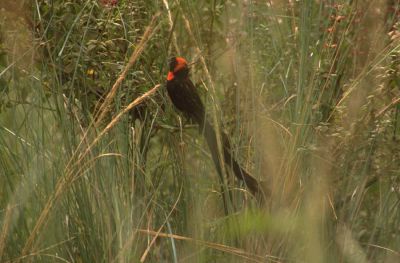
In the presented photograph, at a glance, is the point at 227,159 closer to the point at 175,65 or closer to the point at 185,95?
the point at 185,95

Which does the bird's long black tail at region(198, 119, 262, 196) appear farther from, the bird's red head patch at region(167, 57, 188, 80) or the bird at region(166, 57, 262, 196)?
the bird's red head patch at region(167, 57, 188, 80)

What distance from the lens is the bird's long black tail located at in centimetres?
272

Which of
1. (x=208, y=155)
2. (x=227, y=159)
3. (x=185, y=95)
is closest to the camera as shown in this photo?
(x=227, y=159)

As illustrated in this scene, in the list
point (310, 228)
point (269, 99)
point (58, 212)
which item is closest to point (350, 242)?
point (310, 228)

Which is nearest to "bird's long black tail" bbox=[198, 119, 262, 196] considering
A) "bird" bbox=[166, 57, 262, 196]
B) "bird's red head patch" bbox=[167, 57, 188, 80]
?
"bird" bbox=[166, 57, 262, 196]

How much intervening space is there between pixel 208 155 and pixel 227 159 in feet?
0.52

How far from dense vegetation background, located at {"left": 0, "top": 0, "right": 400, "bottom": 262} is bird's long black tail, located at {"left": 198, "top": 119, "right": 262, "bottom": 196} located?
0.11 feet

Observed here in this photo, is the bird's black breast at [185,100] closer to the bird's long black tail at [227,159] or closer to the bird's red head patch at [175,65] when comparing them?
the bird's red head patch at [175,65]

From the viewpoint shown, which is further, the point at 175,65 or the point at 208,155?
the point at 175,65

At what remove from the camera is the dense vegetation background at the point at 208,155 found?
2.56 metres

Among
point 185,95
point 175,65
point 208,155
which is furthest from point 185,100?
point 208,155

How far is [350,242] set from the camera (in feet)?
8.66

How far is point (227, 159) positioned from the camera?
9.40 ft

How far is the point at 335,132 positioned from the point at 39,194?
0.88m
